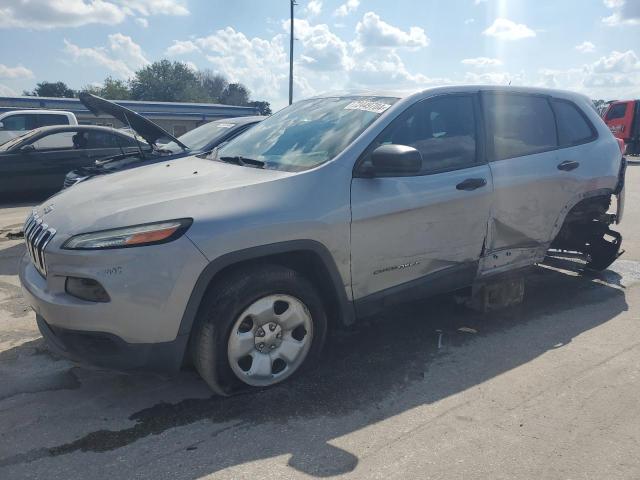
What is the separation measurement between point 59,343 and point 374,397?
174 cm

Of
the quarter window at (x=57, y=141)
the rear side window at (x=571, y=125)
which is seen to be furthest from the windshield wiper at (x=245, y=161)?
the quarter window at (x=57, y=141)

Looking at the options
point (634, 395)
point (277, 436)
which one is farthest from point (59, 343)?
point (634, 395)

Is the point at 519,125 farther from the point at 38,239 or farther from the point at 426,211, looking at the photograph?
the point at 38,239

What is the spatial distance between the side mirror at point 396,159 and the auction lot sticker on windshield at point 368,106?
0.47 metres

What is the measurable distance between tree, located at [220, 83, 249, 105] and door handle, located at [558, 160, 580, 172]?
318 ft

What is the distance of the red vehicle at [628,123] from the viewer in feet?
72.9

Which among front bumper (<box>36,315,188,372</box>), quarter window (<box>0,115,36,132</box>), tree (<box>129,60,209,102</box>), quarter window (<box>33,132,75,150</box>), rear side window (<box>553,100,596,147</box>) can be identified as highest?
tree (<box>129,60,209,102</box>)

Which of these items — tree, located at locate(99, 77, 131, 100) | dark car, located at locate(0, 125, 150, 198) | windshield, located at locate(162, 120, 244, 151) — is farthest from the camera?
tree, located at locate(99, 77, 131, 100)

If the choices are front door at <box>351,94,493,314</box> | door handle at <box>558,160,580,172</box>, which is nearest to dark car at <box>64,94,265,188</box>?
front door at <box>351,94,493,314</box>

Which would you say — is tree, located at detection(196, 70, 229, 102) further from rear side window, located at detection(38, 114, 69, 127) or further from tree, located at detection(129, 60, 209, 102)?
rear side window, located at detection(38, 114, 69, 127)

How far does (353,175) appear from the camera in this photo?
3.24m

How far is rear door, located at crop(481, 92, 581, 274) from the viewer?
3.96m

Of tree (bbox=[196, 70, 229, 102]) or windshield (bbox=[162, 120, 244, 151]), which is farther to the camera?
tree (bbox=[196, 70, 229, 102])

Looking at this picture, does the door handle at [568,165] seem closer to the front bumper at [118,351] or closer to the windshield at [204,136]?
the front bumper at [118,351]
